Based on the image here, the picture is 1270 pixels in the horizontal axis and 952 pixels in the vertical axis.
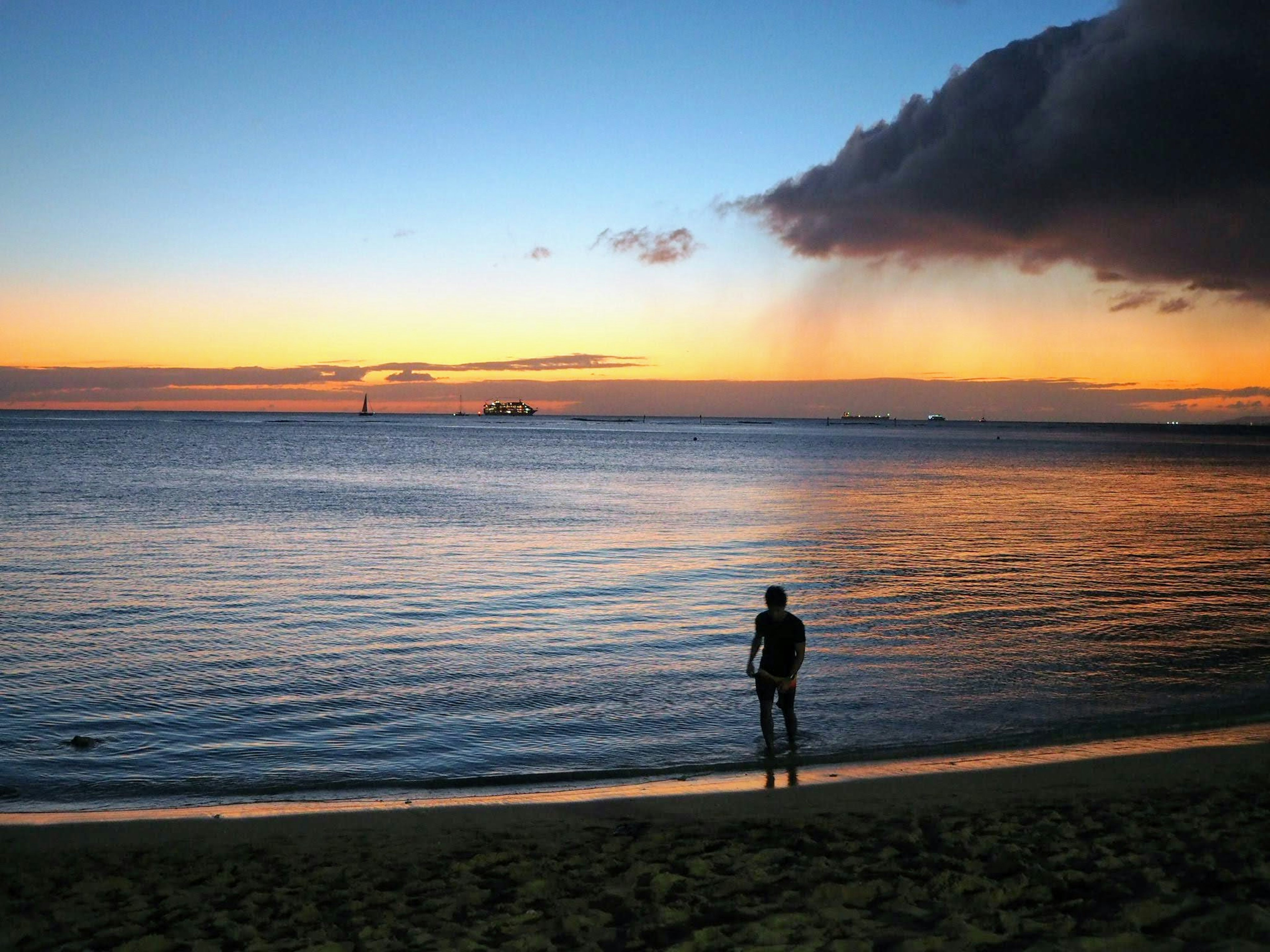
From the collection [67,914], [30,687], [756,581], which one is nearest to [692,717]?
[67,914]

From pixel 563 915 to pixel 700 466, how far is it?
261 feet

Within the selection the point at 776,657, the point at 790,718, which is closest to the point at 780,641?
the point at 776,657

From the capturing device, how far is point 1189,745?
11.4 m

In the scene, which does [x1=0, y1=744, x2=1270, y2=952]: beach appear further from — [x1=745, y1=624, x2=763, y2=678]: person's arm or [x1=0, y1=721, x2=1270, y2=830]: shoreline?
[x1=745, y1=624, x2=763, y2=678]: person's arm

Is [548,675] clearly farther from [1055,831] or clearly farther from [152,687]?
[1055,831]

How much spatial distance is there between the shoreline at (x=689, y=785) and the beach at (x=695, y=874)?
0.87ft

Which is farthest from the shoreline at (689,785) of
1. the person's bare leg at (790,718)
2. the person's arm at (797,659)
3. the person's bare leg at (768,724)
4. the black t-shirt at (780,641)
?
the black t-shirt at (780,641)

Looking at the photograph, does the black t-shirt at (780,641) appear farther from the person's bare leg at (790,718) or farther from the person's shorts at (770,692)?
the person's bare leg at (790,718)

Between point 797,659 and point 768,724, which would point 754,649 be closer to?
point 797,659

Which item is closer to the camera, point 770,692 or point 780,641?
point 780,641

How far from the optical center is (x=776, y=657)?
10922mm

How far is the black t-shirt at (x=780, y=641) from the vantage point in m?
10.8

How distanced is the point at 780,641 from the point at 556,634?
292 inches

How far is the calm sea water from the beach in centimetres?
173
